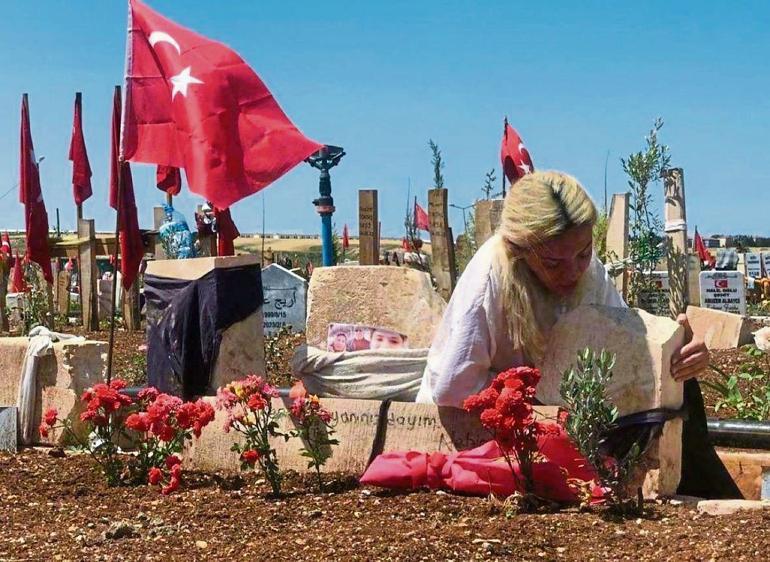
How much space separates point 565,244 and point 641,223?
6.35 metres

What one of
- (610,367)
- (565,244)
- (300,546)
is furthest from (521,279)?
(300,546)

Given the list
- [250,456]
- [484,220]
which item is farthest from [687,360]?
[484,220]

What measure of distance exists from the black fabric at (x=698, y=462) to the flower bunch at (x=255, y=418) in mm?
1669

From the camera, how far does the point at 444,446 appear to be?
4.80 meters

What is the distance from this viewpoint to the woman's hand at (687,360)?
4.33 m

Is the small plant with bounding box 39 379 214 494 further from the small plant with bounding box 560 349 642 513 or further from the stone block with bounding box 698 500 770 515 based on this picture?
the stone block with bounding box 698 500 770 515

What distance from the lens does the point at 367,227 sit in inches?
464

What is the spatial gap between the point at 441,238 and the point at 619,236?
5.90 feet

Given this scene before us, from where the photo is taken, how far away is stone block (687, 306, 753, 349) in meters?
12.3

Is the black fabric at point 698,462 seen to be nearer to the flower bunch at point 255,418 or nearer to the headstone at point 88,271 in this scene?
the flower bunch at point 255,418

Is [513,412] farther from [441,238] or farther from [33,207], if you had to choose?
[33,207]

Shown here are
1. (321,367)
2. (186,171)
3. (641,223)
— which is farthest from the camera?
(641,223)

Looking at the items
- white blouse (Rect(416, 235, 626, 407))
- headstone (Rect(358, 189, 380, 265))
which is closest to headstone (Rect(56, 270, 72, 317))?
headstone (Rect(358, 189, 380, 265))

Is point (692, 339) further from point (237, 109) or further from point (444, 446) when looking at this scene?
point (237, 109)
